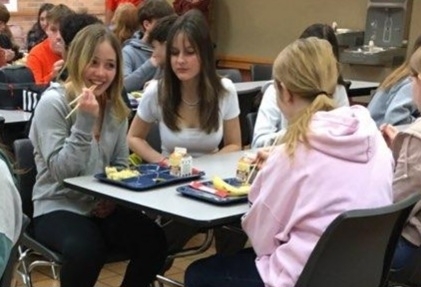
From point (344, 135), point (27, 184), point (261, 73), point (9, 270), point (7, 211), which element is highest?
point (344, 135)

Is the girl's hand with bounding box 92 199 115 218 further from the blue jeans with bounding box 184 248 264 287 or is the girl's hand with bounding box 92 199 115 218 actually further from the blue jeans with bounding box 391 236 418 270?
the blue jeans with bounding box 391 236 418 270

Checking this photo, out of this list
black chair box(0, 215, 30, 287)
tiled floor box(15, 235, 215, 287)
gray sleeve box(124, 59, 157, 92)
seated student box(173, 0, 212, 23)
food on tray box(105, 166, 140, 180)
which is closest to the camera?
black chair box(0, 215, 30, 287)

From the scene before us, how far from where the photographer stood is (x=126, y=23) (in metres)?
5.28

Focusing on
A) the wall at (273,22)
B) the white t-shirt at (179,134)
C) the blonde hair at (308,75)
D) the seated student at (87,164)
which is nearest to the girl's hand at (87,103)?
the seated student at (87,164)

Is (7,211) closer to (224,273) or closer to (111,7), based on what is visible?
(224,273)

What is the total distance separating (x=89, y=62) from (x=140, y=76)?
1.76m

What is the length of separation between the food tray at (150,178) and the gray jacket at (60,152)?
144mm

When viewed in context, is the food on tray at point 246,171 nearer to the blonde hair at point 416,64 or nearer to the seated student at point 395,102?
the blonde hair at point 416,64

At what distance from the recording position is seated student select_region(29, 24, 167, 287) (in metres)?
2.55

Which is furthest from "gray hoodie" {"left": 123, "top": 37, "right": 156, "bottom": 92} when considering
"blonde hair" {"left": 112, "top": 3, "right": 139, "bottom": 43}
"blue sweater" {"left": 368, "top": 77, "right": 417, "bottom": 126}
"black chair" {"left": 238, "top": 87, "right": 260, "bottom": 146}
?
"blue sweater" {"left": 368, "top": 77, "right": 417, "bottom": 126}

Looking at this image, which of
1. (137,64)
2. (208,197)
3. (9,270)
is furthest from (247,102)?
(9,270)

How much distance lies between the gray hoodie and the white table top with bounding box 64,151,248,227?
2035 millimetres

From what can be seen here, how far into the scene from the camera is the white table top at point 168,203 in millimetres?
2107

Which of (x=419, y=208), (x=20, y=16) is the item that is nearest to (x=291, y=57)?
(x=419, y=208)
